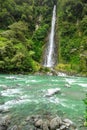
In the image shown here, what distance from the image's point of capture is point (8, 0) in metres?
80.2

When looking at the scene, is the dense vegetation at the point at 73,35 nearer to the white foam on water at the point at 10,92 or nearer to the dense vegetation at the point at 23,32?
the dense vegetation at the point at 23,32

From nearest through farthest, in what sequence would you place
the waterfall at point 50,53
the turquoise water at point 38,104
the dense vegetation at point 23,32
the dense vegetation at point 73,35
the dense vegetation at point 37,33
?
the turquoise water at point 38,104 < the dense vegetation at point 23,32 < the dense vegetation at point 37,33 < the dense vegetation at point 73,35 < the waterfall at point 50,53

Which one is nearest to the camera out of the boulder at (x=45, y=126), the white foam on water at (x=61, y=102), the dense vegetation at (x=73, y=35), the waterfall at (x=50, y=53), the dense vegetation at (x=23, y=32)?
the boulder at (x=45, y=126)

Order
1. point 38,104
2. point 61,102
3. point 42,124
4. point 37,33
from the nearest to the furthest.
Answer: point 42,124 < point 38,104 < point 61,102 < point 37,33

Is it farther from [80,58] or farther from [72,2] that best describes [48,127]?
[72,2]

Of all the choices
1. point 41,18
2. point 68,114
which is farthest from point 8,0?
point 68,114

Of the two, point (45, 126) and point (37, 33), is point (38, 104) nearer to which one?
point (45, 126)

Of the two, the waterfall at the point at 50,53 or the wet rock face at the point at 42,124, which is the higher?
the wet rock face at the point at 42,124

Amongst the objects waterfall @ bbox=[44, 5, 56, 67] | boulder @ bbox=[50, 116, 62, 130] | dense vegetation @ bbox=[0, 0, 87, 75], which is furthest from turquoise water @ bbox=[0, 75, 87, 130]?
waterfall @ bbox=[44, 5, 56, 67]

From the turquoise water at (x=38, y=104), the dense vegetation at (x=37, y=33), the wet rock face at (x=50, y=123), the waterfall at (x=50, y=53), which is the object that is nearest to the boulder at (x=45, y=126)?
the wet rock face at (x=50, y=123)

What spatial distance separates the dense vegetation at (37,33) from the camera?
177ft

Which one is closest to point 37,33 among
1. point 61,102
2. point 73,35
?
point 73,35

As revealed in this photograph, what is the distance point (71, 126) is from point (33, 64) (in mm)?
38616

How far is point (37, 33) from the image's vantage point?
74625 millimetres
